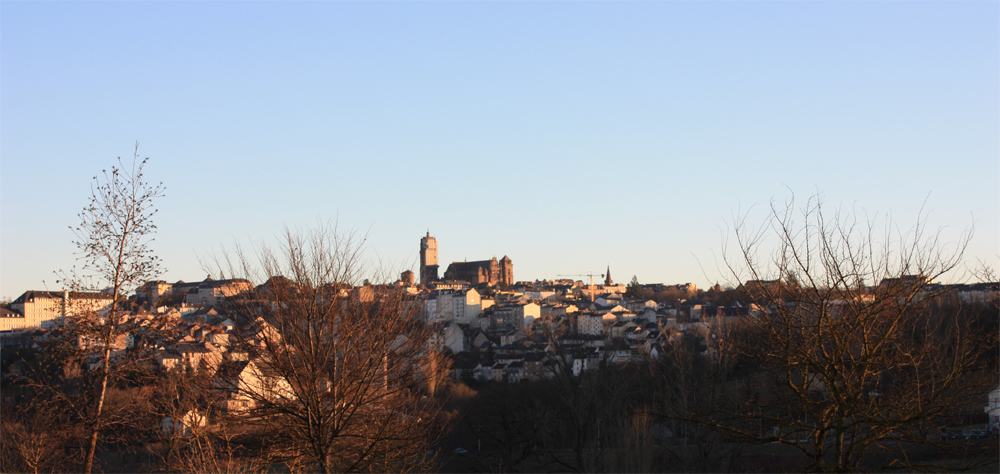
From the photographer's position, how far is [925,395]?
26.6 feet

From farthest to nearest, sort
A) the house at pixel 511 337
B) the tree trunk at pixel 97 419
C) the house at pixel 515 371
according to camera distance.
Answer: the house at pixel 511 337
the house at pixel 515 371
the tree trunk at pixel 97 419

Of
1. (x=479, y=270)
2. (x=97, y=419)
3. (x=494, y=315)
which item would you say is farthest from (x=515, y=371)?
(x=479, y=270)

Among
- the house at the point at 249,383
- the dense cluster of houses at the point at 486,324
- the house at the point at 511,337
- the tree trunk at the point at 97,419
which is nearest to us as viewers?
the tree trunk at the point at 97,419

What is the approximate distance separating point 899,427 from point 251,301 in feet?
22.8

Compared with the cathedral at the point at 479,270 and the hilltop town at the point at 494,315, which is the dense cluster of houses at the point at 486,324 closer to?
the hilltop town at the point at 494,315

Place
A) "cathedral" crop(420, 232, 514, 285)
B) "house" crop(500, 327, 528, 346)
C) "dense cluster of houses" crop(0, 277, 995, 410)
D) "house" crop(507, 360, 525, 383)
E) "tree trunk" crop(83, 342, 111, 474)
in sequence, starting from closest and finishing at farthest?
1. "tree trunk" crop(83, 342, 111, 474)
2. "dense cluster of houses" crop(0, 277, 995, 410)
3. "house" crop(507, 360, 525, 383)
4. "house" crop(500, 327, 528, 346)
5. "cathedral" crop(420, 232, 514, 285)

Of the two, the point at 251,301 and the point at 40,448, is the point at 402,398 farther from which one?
the point at 40,448

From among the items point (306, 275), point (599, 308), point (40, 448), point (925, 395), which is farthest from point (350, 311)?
point (599, 308)

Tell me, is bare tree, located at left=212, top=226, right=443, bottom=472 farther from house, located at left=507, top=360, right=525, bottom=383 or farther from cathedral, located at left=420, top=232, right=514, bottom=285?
Answer: cathedral, located at left=420, top=232, right=514, bottom=285

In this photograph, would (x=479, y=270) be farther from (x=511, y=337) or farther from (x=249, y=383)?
(x=249, y=383)

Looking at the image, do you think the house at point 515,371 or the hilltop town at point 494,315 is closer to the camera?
the hilltop town at point 494,315

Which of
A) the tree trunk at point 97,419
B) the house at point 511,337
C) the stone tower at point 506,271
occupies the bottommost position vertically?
the house at point 511,337

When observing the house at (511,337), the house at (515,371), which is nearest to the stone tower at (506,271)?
the house at (511,337)

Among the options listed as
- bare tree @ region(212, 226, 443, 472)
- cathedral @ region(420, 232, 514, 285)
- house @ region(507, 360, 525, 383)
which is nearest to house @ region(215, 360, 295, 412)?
bare tree @ region(212, 226, 443, 472)
